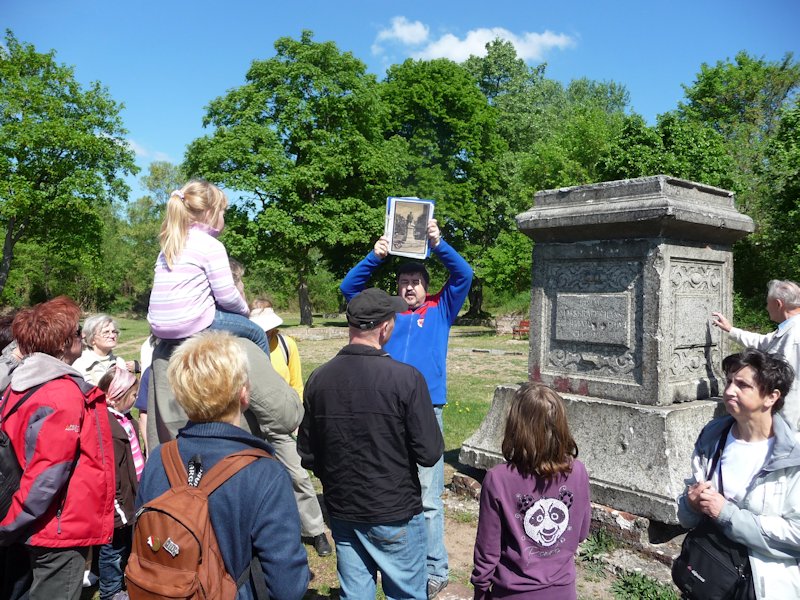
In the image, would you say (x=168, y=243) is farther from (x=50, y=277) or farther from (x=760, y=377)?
(x=50, y=277)

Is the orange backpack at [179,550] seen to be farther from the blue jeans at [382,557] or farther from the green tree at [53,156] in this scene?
the green tree at [53,156]

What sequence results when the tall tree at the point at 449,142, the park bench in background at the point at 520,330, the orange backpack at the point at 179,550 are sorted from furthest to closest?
the tall tree at the point at 449,142 < the park bench in background at the point at 520,330 < the orange backpack at the point at 179,550

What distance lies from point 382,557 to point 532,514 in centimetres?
78

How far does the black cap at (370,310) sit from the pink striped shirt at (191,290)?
631 mm

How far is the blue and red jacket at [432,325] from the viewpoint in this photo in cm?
435

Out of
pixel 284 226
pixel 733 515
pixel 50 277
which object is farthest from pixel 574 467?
pixel 50 277

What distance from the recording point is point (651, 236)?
472 centimetres

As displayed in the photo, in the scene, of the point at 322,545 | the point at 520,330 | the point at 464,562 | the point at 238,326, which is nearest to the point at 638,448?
the point at 464,562

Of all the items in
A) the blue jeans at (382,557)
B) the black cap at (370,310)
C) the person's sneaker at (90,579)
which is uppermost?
the black cap at (370,310)

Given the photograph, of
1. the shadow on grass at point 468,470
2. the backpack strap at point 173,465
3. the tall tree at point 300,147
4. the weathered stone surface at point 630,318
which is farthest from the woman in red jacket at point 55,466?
the tall tree at point 300,147

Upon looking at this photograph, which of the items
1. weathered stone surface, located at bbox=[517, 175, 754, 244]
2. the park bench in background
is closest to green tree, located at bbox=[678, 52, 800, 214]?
the park bench in background

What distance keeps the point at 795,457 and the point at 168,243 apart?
2.94 m

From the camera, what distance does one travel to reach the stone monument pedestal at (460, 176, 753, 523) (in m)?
4.58

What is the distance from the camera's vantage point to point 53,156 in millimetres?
27922
